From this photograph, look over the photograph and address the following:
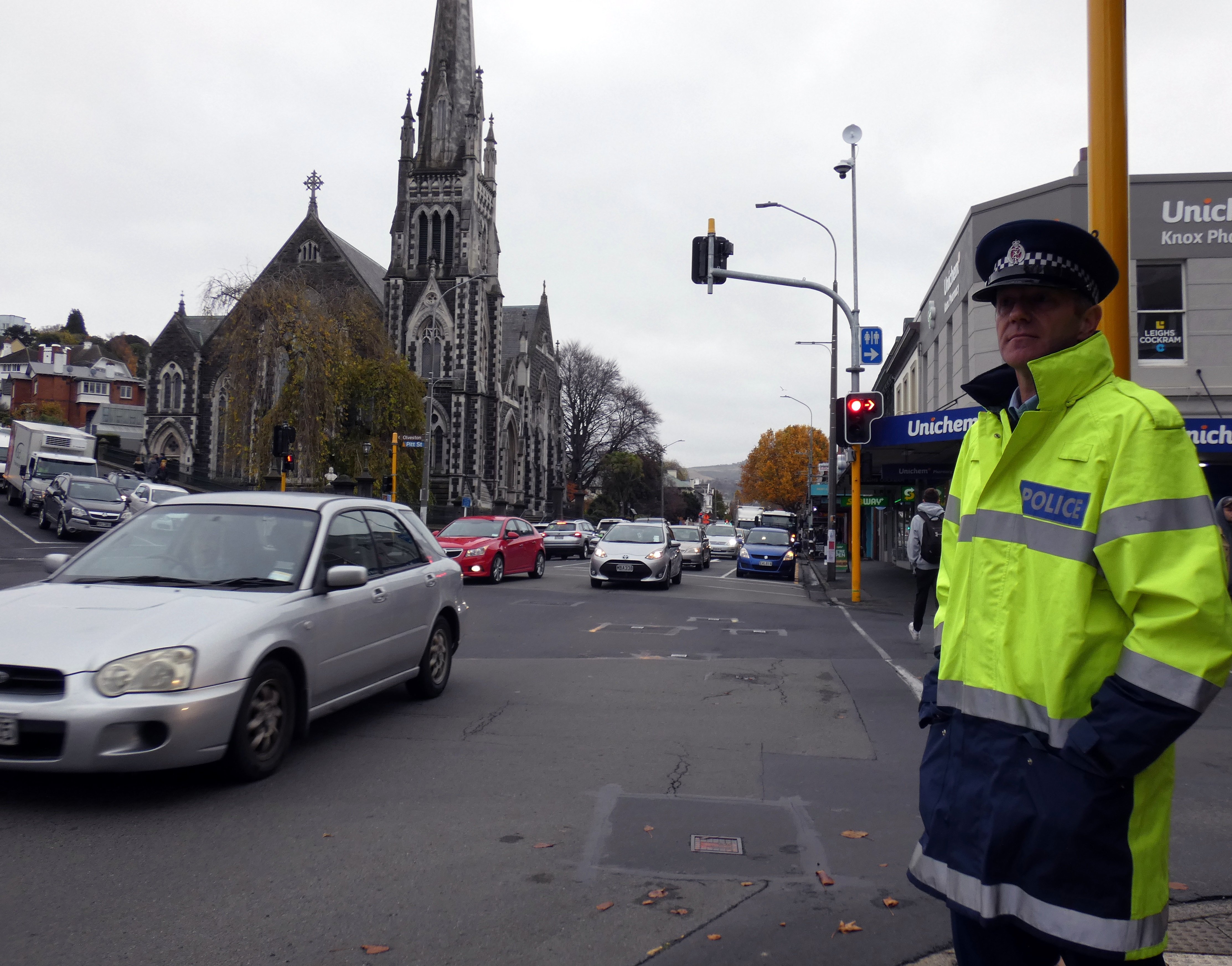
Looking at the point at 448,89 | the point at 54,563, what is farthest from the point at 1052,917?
the point at 448,89

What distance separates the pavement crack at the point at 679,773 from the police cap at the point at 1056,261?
152 inches

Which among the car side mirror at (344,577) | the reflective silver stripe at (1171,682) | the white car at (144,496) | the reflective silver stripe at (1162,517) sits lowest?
the car side mirror at (344,577)

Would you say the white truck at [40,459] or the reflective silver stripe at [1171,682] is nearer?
the reflective silver stripe at [1171,682]

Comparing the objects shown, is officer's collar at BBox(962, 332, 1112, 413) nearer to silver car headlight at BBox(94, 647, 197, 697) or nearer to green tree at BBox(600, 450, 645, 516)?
silver car headlight at BBox(94, 647, 197, 697)

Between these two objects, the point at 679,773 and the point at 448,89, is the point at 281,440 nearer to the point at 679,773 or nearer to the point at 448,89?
the point at 679,773

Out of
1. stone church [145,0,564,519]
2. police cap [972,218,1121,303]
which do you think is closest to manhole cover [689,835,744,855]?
police cap [972,218,1121,303]

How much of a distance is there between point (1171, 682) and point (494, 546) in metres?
19.5

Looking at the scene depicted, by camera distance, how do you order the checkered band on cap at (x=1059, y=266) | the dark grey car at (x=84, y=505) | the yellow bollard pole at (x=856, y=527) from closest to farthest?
the checkered band on cap at (x=1059, y=266), the yellow bollard pole at (x=856, y=527), the dark grey car at (x=84, y=505)

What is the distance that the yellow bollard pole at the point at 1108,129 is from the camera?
4.55 metres

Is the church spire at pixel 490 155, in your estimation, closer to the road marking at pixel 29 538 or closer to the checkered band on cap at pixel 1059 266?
the road marking at pixel 29 538

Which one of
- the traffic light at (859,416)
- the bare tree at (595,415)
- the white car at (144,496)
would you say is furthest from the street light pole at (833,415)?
the bare tree at (595,415)

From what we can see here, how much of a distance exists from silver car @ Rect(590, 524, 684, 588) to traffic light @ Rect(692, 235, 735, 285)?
22.3 feet

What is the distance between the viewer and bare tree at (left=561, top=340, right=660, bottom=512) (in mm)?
85062

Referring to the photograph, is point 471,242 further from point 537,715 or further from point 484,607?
point 537,715
